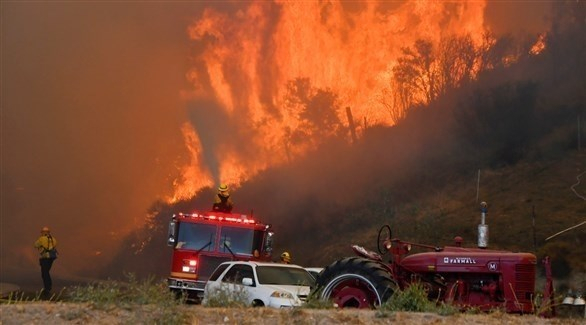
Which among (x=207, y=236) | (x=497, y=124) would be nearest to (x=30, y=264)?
(x=497, y=124)

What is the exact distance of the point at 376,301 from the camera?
40.2 feet

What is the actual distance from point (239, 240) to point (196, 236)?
3.48 ft

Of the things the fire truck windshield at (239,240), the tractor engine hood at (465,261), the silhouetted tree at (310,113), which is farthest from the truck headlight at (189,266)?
the silhouetted tree at (310,113)

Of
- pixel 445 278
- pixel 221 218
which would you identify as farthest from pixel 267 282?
pixel 221 218

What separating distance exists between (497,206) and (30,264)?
1365 inches

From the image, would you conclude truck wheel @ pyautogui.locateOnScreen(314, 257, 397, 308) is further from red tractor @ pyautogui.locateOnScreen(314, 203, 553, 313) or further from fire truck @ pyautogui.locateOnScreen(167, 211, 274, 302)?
fire truck @ pyautogui.locateOnScreen(167, 211, 274, 302)

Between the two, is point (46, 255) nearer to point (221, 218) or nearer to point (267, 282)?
point (221, 218)

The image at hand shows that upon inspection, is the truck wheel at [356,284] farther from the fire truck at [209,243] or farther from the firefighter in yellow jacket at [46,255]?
the firefighter in yellow jacket at [46,255]

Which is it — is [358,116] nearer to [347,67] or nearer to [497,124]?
[347,67]

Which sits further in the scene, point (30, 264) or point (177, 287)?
point (30, 264)

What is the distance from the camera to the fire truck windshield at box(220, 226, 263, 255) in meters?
19.2

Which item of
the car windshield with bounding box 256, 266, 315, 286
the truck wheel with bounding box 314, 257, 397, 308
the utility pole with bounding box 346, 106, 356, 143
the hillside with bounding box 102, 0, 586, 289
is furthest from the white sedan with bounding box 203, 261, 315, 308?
the utility pole with bounding box 346, 106, 356, 143

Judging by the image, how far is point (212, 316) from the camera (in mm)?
9625

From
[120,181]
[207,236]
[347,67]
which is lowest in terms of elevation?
[207,236]
